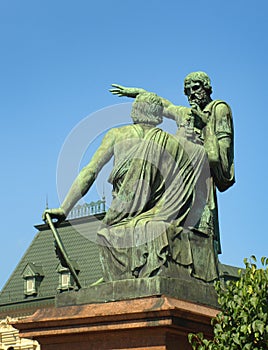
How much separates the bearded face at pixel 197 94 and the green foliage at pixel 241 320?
7.46 feet

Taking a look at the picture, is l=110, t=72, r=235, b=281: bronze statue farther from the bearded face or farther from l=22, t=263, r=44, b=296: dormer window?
l=22, t=263, r=44, b=296: dormer window

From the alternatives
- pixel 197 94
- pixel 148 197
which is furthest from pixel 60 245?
pixel 197 94

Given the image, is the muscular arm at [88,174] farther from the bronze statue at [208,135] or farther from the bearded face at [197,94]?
the bearded face at [197,94]

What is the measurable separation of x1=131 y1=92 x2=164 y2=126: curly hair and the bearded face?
0.57 metres

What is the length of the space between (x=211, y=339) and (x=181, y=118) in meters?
2.50

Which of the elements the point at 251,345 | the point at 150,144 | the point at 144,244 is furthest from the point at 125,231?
the point at 251,345

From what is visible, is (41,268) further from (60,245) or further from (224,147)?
(60,245)

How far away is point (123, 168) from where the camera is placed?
37.7ft

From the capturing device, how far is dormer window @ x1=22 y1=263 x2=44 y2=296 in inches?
2293

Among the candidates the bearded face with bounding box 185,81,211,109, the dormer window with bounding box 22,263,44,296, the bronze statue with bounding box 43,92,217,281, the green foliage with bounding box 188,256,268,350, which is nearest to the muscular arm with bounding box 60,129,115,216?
the bronze statue with bounding box 43,92,217,281

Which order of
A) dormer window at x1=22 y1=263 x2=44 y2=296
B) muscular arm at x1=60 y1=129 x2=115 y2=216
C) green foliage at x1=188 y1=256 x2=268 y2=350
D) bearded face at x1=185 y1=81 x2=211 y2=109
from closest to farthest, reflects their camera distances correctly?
green foliage at x1=188 y1=256 x2=268 y2=350 → muscular arm at x1=60 y1=129 x2=115 y2=216 → bearded face at x1=185 y1=81 x2=211 y2=109 → dormer window at x1=22 y1=263 x2=44 y2=296

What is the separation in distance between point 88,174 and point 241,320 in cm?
240

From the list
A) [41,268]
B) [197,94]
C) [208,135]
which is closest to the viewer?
[208,135]

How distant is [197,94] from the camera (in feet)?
40.0
